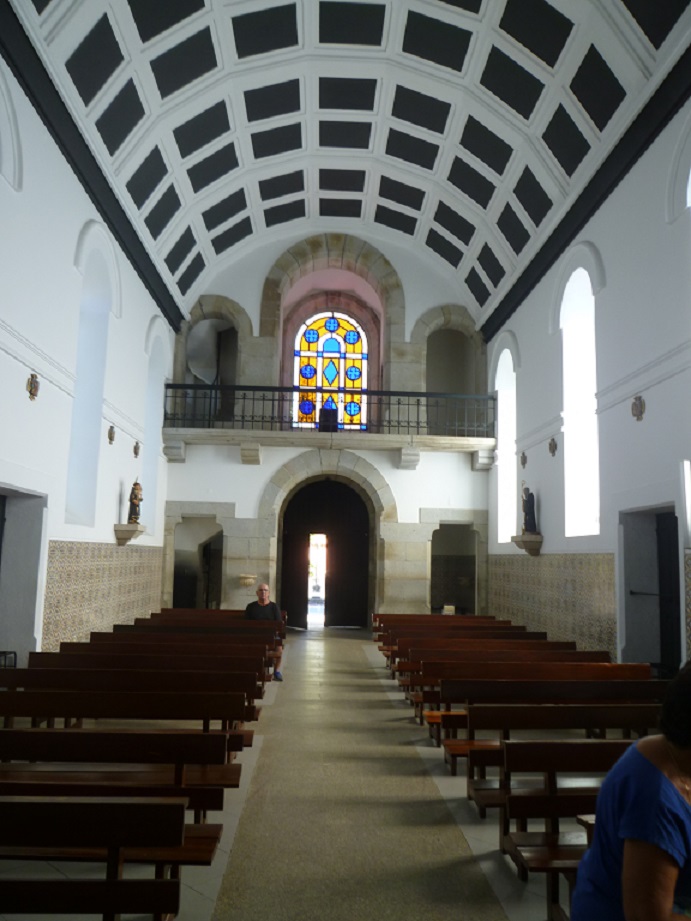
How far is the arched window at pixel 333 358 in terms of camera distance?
18.7m

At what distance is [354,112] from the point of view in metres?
12.9

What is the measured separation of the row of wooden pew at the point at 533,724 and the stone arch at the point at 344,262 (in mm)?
8456

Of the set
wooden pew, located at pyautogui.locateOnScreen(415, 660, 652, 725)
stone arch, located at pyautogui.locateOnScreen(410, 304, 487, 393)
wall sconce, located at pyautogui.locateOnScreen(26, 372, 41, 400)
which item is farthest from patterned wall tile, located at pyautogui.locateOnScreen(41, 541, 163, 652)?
stone arch, located at pyautogui.locateOnScreen(410, 304, 487, 393)

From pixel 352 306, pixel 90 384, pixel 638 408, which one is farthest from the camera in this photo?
pixel 352 306

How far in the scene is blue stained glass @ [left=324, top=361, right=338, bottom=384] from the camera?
62.3ft

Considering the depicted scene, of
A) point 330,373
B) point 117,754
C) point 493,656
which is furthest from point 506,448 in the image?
point 117,754

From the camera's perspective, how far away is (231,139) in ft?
41.3

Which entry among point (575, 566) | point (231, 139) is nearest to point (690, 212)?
point (575, 566)

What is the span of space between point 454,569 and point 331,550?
3.21m

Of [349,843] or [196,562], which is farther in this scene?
[196,562]

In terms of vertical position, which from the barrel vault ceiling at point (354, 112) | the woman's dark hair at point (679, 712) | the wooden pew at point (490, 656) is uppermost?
the barrel vault ceiling at point (354, 112)

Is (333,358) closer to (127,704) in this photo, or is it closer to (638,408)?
(638,408)

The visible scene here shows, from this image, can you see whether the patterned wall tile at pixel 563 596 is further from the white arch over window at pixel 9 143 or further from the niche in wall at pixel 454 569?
the white arch over window at pixel 9 143

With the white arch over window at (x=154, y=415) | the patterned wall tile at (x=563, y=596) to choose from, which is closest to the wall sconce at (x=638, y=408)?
the patterned wall tile at (x=563, y=596)
